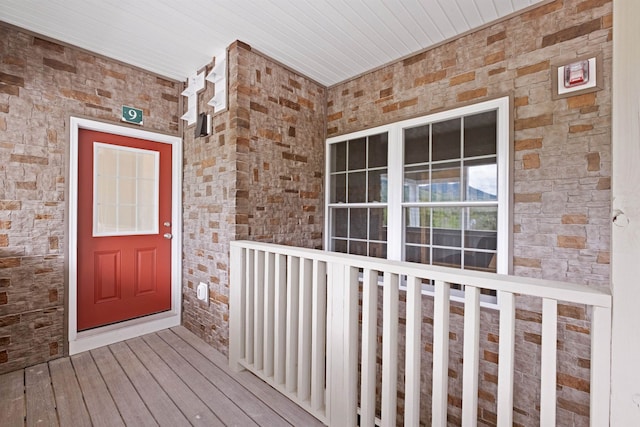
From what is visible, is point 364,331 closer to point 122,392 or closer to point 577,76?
point 122,392

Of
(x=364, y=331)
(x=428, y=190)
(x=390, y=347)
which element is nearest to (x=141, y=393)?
(x=364, y=331)

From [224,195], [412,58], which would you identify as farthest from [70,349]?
[412,58]

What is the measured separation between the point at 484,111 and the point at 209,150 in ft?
8.02

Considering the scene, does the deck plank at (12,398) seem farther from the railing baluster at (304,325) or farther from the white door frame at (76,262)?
the railing baluster at (304,325)

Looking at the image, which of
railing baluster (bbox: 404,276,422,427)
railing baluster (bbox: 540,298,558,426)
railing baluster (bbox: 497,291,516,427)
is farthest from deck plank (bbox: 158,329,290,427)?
railing baluster (bbox: 540,298,558,426)

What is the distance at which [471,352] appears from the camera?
1173 mm

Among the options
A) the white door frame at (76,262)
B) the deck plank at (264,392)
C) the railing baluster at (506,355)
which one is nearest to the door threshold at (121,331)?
the white door frame at (76,262)

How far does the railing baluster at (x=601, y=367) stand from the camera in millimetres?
895

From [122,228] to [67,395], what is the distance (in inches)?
56.5

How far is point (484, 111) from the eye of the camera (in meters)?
2.35

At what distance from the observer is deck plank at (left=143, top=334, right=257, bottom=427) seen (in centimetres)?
180

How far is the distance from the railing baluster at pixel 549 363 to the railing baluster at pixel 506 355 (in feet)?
0.31

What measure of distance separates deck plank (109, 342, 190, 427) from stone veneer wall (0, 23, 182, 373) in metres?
0.55

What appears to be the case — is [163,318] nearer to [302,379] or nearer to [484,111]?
[302,379]
